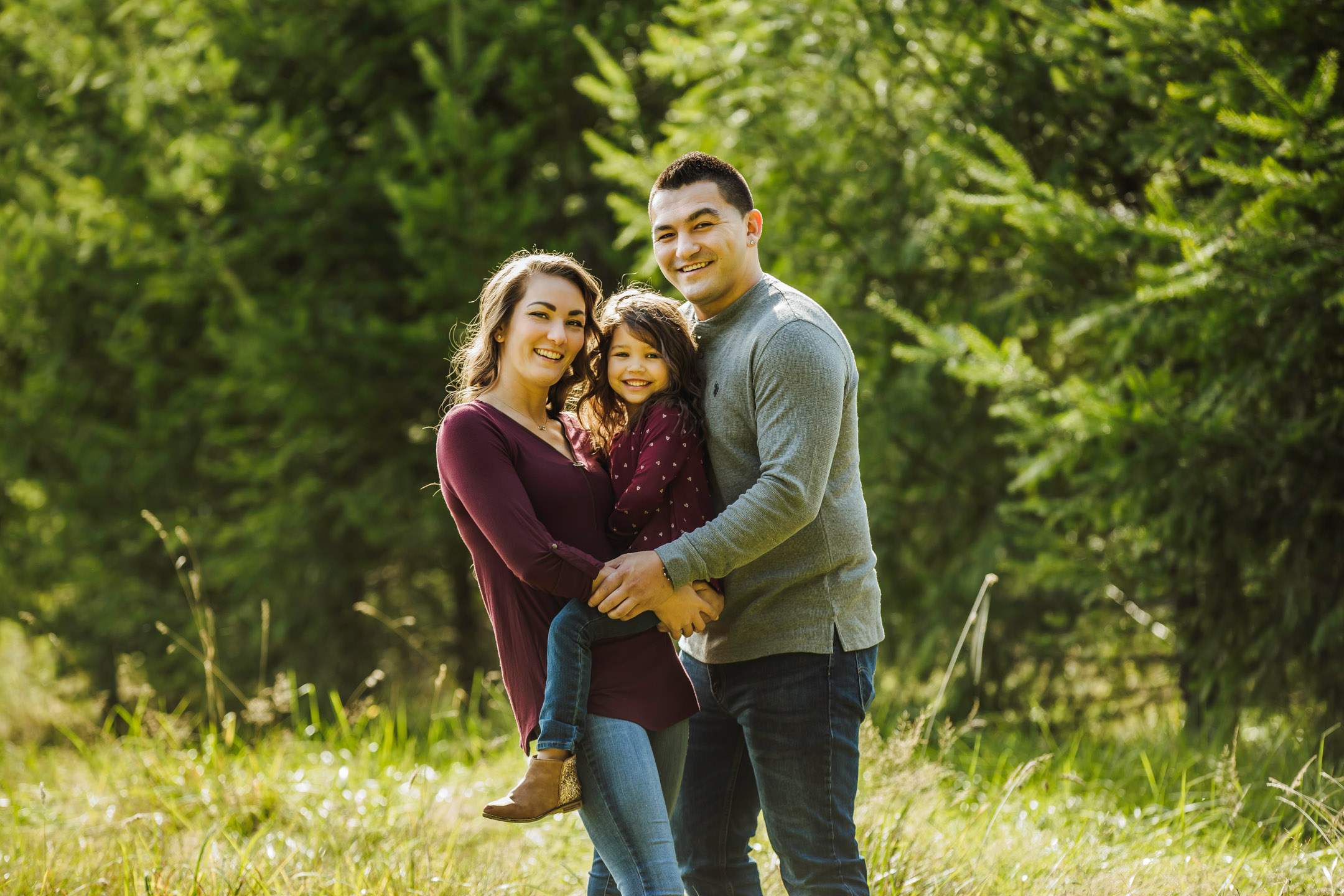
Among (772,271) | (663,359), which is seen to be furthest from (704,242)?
(772,271)

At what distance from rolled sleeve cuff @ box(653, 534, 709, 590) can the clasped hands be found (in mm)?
14

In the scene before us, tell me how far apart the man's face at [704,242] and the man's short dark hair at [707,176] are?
0.01 m

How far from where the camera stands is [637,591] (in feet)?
6.65

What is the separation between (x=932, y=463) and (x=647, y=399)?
3526 millimetres

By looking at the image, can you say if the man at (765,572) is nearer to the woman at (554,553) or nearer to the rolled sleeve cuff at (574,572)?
the rolled sleeve cuff at (574,572)

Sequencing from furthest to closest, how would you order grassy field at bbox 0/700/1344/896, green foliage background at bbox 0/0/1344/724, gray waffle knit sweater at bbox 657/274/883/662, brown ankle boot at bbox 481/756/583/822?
green foliage background at bbox 0/0/1344/724 → grassy field at bbox 0/700/1344/896 → gray waffle knit sweater at bbox 657/274/883/662 → brown ankle boot at bbox 481/756/583/822

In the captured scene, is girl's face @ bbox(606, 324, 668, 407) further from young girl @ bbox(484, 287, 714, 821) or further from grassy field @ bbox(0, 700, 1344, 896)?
grassy field @ bbox(0, 700, 1344, 896)

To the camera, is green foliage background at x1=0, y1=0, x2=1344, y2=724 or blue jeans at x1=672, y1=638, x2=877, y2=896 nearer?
blue jeans at x1=672, y1=638, x2=877, y2=896

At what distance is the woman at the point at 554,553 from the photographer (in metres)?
2.02

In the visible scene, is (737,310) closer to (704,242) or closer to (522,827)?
(704,242)

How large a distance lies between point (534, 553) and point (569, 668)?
254mm

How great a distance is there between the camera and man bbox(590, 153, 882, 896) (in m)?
2.09

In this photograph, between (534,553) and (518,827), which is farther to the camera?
(518,827)

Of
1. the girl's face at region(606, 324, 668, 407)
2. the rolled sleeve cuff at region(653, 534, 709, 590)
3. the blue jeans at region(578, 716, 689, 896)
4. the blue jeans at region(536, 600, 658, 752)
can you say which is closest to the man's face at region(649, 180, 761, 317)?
the girl's face at region(606, 324, 668, 407)
